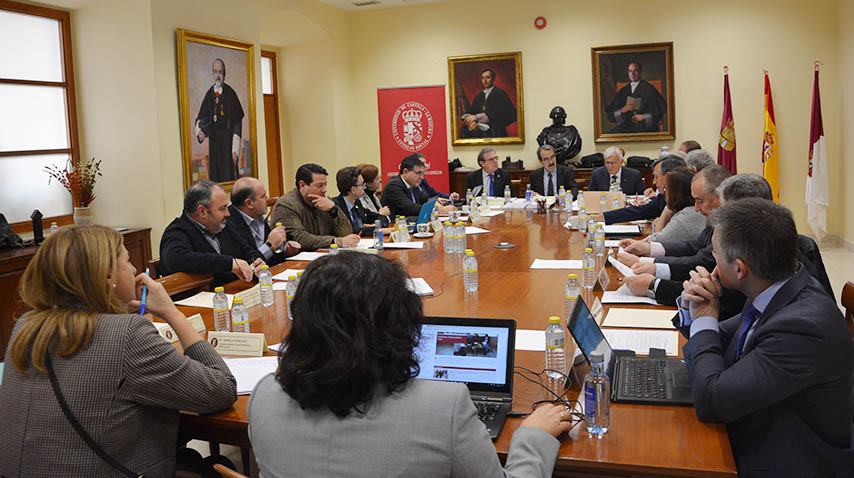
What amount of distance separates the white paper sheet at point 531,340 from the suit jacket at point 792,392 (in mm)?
730

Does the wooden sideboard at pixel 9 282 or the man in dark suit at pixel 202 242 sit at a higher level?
the man in dark suit at pixel 202 242

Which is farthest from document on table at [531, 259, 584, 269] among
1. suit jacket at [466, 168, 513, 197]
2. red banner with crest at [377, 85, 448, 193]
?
red banner with crest at [377, 85, 448, 193]

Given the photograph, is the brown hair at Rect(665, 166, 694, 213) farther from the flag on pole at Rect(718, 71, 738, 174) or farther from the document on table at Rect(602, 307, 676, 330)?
the flag on pole at Rect(718, 71, 738, 174)

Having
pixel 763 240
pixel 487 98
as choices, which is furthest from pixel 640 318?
pixel 487 98

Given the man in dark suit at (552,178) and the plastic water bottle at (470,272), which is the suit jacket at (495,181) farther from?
the plastic water bottle at (470,272)

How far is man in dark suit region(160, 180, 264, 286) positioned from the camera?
3.89m

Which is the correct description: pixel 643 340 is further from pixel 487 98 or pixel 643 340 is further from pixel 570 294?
pixel 487 98

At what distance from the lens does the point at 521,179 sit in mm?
9609

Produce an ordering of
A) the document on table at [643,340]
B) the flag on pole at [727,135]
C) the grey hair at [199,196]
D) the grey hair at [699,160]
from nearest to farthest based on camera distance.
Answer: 1. the document on table at [643,340]
2. the grey hair at [199,196]
3. the grey hair at [699,160]
4. the flag on pole at [727,135]

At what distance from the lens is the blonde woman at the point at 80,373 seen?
179 centimetres

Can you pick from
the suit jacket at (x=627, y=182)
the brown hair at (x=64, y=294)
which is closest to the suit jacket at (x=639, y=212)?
the suit jacket at (x=627, y=182)

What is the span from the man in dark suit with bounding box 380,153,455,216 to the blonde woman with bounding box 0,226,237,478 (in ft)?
17.8

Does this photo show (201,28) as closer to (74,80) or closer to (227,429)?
(74,80)

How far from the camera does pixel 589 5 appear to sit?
9453 millimetres
